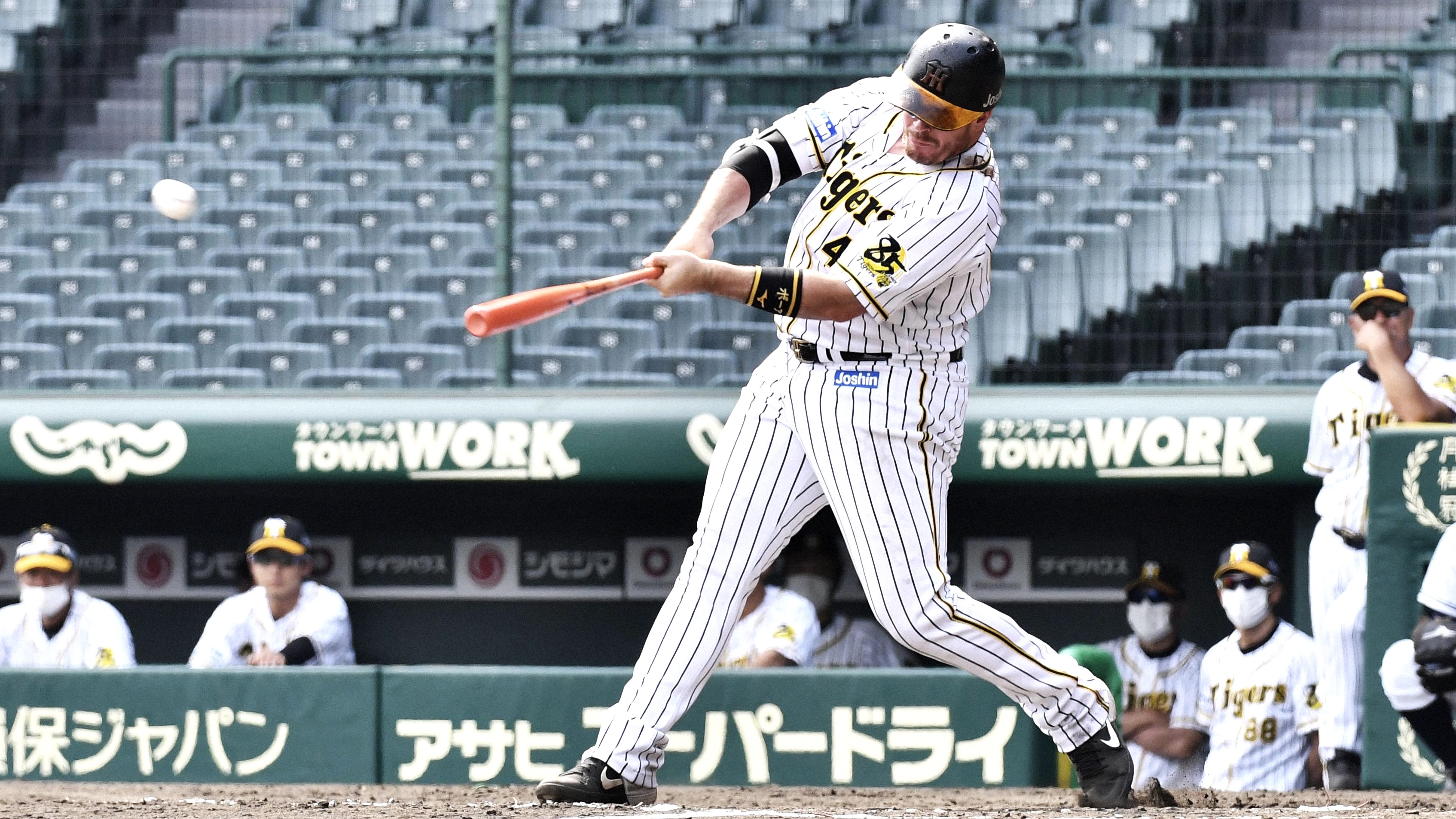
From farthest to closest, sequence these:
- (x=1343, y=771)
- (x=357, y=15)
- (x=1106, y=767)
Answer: (x=357, y=15) < (x=1343, y=771) < (x=1106, y=767)

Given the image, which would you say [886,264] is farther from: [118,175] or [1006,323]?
[118,175]

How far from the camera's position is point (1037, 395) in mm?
5324

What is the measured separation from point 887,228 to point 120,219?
482 cm

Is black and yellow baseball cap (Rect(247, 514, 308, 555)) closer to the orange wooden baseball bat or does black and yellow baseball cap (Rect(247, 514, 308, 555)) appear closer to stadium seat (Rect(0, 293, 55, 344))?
stadium seat (Rect(0, 293, 55, 344))

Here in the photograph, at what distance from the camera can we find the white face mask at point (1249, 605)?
5.28 metres

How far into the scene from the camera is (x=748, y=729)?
16.3 feet

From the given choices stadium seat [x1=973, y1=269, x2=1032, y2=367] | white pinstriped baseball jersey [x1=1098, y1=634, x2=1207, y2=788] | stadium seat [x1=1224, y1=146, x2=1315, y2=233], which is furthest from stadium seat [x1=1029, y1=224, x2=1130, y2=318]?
white pinstriped baseball jersey [x1=1098, y1=634, x2=1207, y2=788]

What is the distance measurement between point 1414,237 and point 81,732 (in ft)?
13.1

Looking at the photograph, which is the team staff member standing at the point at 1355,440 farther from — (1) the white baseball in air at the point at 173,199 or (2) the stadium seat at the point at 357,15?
(2) the stadium seat at the point at 357,15

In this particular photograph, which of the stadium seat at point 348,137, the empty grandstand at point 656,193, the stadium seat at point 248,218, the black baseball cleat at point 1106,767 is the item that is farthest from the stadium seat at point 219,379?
the black baseball cleat at point 1106,767

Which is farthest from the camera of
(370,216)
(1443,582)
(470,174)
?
(470,174)

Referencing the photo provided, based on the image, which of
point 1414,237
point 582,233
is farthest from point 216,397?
point 1414,237

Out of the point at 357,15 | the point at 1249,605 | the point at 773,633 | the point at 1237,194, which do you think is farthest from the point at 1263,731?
the point at 357,15

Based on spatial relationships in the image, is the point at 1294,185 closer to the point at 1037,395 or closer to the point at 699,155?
the point at 1037,395
